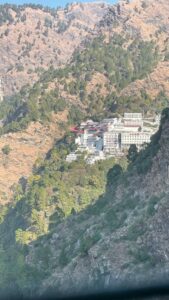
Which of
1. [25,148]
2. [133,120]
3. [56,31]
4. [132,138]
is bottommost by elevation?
[132,138]

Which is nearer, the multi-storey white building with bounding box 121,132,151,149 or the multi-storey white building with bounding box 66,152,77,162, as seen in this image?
the multi-storey white building with bounding box 66,152,77,162

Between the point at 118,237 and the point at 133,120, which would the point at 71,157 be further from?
the point at 118,237

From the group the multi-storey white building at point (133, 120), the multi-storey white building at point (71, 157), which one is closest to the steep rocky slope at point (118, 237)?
the multi-storey white building at point (71, 157)

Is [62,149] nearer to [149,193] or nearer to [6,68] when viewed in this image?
[149,193]

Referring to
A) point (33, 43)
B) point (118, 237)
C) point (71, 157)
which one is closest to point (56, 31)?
point (33, 43)

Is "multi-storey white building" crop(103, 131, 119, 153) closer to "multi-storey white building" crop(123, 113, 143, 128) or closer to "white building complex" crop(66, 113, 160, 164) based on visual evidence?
"white building complex" crop(66, 113, 160, 164)

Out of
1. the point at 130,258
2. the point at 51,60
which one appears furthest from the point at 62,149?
the point at 51,60

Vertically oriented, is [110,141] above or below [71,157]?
above

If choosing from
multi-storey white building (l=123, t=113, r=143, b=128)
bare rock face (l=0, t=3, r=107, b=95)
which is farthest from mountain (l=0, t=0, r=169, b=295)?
multi-storey white building (l=123, t=113, r=143, b=128)

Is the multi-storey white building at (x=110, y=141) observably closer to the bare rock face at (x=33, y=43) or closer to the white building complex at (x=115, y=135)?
the white building complex at (x=115, y=135)
